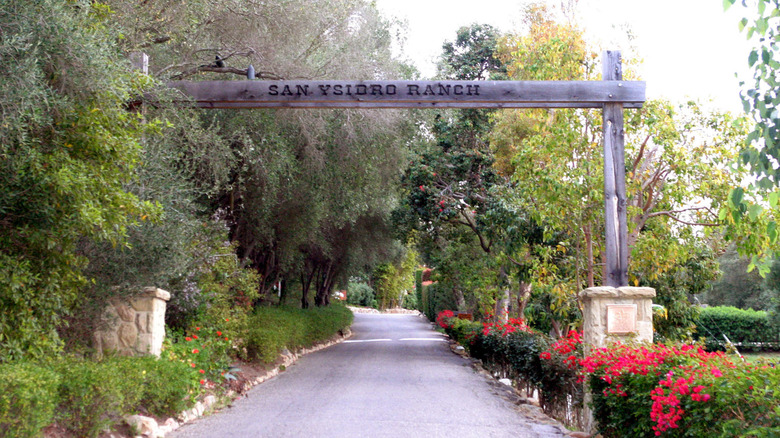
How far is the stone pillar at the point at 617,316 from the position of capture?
26.4ft

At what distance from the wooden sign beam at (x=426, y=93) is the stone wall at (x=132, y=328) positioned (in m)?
2.92

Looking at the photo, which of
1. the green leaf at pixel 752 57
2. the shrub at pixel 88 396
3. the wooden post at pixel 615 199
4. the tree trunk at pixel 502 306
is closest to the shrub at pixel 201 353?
the shrub at pixel 88 396

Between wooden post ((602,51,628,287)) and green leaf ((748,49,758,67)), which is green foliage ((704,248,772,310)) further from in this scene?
green leaf ((748,49,758,67))

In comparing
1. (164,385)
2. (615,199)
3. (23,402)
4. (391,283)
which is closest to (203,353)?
(164,385)

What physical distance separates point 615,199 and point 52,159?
6.50 m

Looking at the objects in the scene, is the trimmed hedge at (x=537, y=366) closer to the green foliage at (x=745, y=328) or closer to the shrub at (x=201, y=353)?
the shrub at (x=201, y=353)

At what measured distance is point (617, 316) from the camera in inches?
319

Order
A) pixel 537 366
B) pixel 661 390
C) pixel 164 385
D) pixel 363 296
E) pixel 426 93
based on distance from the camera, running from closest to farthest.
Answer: pixel 661 390, pixel 164 385, pixel 426 93, pixel 537 366, pixel 363 296

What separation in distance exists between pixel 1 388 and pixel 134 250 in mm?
3634

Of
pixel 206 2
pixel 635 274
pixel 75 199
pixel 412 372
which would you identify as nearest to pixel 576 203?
pixel 635 274

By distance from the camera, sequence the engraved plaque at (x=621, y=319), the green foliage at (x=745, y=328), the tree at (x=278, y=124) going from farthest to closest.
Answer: the green foliage at (x=745, y=328) → the tree at (x=278, y=124) → the engraved plaque at (x=621, y=319)

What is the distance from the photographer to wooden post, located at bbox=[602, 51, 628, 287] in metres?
8.61

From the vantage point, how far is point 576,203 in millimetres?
10938

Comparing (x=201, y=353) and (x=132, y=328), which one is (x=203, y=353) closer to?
(x=201, y=353)
